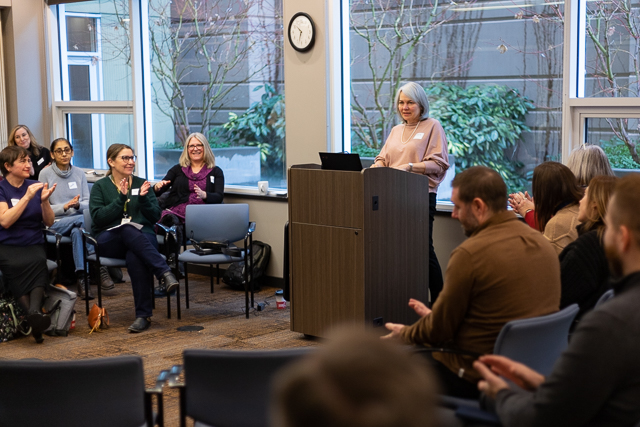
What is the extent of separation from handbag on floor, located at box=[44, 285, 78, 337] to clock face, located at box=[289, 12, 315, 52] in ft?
8.92

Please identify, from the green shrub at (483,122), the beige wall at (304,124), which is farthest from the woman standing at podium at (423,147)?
the green shrub at (483,122)

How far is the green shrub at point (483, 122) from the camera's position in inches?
205

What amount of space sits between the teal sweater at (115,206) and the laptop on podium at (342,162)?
164 cm

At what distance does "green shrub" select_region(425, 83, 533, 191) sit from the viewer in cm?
521

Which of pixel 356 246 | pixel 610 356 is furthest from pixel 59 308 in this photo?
pixel 610 356

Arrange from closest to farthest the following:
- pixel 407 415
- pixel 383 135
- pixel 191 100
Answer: pixel 407 415 < pixel 383 135 < pixel 191 100

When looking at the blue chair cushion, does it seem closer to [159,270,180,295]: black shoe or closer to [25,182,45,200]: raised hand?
[159,270,180,295]: black shoe

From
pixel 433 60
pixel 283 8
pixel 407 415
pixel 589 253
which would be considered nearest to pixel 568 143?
pixel 433 60

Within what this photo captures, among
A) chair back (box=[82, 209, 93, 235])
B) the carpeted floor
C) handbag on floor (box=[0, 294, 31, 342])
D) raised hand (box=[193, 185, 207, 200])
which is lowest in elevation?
the carpeted floor

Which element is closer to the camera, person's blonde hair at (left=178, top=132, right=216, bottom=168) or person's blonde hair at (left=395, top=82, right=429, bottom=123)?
person's blonde hair at (left=395, top=82, right=429, bottom=123)

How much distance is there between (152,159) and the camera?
302 inches

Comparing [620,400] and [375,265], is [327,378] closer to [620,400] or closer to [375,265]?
[620,400]

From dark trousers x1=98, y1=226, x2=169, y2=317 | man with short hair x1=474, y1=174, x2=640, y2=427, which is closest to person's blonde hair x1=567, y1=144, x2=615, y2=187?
man with short hair x1=474, y1=174, x2=640, y2=427

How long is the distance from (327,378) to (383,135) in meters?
5.25
